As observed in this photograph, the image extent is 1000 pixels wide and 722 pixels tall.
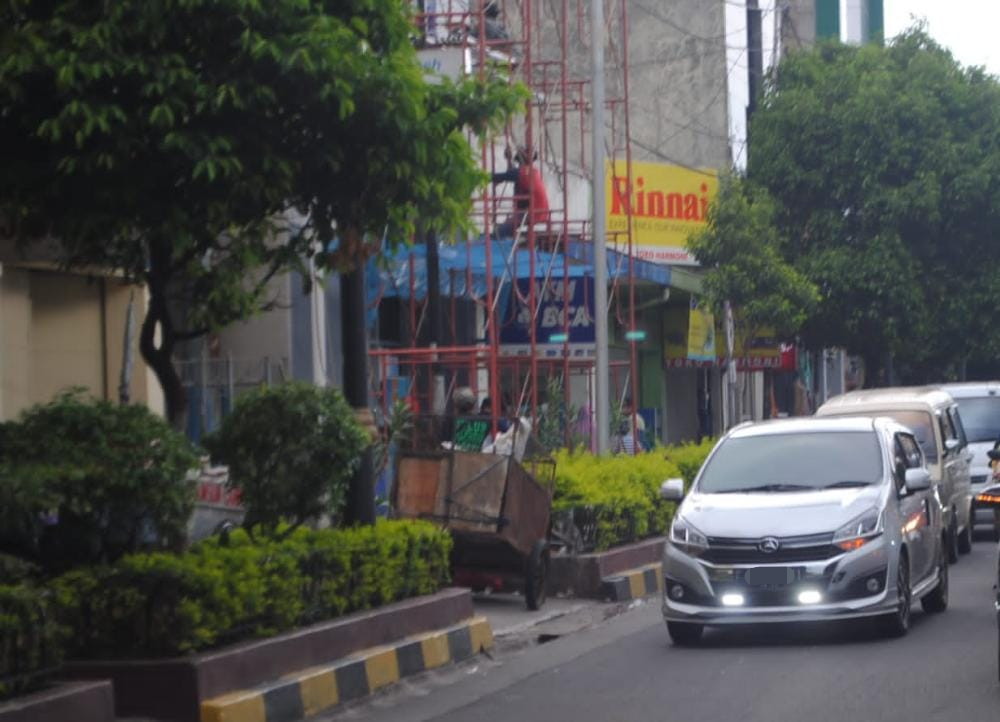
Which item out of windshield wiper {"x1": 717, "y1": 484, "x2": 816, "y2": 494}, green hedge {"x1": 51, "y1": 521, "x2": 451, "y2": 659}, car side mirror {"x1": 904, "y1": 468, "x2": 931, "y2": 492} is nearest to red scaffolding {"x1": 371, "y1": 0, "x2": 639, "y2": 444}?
windshield wiper {"x1": 717, "y1": 484, "x2": 816, "y2": 494}

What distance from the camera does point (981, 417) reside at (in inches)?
970

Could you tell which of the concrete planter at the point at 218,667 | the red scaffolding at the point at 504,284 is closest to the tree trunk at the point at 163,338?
the concrete planter at the point at 218,667

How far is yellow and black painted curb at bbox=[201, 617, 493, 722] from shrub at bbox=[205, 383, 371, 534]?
1.02 metres

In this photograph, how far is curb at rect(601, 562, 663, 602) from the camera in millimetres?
16391

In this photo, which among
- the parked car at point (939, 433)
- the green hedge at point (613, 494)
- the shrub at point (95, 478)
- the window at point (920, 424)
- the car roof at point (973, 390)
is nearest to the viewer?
the shrub at point (95, 478)

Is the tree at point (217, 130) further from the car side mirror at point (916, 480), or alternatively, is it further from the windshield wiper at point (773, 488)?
the car side mirror at point (916, 480)

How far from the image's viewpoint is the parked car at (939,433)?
18.8 meters

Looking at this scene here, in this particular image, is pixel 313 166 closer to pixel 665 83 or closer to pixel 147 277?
pixel 147 277

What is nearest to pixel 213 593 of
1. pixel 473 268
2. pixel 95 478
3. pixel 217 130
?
pixel 95 478

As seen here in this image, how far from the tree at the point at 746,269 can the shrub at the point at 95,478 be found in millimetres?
18906

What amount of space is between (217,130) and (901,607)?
243 inches

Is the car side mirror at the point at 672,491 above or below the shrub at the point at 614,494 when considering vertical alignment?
above

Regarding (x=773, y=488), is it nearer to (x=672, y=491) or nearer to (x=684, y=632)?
(x=672, y=491)

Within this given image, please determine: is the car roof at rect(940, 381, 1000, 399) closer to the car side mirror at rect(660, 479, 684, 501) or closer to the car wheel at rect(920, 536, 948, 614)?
the car wheel at rect(920, 536, 948, 614)
